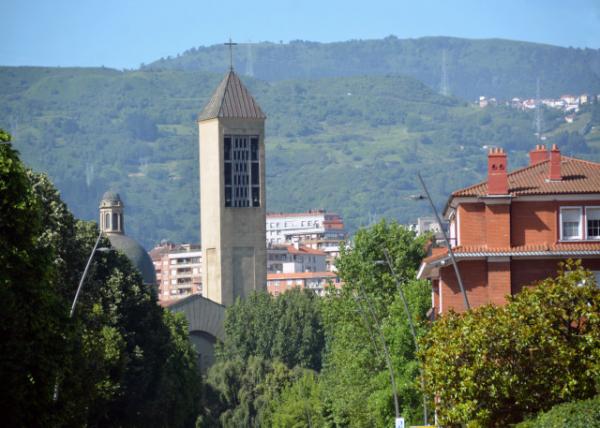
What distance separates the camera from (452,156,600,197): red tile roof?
60125 millimetres

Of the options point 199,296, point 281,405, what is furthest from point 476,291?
point 199,296

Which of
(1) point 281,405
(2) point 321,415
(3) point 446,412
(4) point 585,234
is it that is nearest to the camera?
(3) point 446,412

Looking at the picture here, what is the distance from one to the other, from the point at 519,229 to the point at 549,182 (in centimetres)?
184

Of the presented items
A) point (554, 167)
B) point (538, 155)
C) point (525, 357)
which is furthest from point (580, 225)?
point (525, 357)

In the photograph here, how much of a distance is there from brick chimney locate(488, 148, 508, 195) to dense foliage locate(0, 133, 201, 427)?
13160 millimetres

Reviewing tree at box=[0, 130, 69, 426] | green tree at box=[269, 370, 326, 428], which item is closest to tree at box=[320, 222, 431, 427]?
green tree at box=[269, 370, 326, 428]

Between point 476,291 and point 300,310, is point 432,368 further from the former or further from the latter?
point 300,310

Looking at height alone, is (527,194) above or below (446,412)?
above

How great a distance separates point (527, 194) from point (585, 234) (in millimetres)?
2114

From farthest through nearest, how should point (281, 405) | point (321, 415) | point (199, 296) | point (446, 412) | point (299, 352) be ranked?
point (199, 296), point (299, 352), point (281, 405), point (321, 415), point (446, 412)

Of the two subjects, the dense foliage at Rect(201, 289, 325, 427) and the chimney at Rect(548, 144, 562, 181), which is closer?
the chimney at Rect(548, 144, 562, 181)

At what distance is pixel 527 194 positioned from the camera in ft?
197

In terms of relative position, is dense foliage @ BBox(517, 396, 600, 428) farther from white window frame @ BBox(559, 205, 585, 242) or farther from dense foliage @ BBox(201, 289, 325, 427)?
dense foliage @ BBox(201, 289, 325, 427)

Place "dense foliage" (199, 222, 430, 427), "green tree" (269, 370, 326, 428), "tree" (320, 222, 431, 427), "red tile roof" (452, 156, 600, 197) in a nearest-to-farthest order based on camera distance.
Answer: "red tile roof" (452, 156, 600, 197), "tree" (320, 222, 431, 427), "dense foliage" (199, 222, 430, 427), "green tree" (269, 370, 326, 428)
